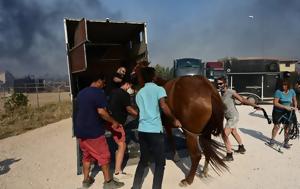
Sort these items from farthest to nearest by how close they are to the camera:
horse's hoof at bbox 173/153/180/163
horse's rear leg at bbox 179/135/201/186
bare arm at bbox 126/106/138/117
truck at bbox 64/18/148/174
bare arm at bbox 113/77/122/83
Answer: truck at bbox 64/18/148/174
horse's hoof at bbox 173/153/180/163
bare arm at bbox 113/77/122/83
horse's rear leg at bbox 179/135/201/186
bare arm at bbox 126/106/138/117

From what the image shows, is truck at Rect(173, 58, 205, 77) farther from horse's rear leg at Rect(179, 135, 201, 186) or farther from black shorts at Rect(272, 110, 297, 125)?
horse's rear leg at Rect(179, 135, 201, 186)

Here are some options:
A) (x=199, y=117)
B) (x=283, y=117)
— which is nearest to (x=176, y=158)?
(x=199, y=117)

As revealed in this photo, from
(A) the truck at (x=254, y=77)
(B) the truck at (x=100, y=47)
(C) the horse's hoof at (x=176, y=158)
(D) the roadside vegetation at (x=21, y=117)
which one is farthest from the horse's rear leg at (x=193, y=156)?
(A) the truck at (x=254, y=77)

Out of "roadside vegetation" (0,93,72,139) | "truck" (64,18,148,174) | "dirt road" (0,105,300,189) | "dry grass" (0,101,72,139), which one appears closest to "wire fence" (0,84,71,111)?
"roadside vegetation" (0,93,72,139)

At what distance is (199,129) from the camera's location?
442cm

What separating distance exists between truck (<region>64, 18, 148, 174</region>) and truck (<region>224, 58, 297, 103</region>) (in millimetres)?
10768

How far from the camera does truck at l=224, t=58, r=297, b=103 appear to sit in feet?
55.1

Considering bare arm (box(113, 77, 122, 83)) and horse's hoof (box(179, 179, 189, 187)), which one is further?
bare arm (box(113, 77, 122, 83))

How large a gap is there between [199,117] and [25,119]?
10734 mm

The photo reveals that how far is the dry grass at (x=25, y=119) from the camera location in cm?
1049

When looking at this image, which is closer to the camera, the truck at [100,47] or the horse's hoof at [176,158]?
the horse's hoof at [176,158]

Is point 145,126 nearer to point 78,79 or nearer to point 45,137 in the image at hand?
point 78,79

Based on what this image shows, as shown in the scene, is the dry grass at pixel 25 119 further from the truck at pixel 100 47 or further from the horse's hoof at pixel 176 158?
the horse's hoof at pixel 176 158

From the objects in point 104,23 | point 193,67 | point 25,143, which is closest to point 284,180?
point 104,23
